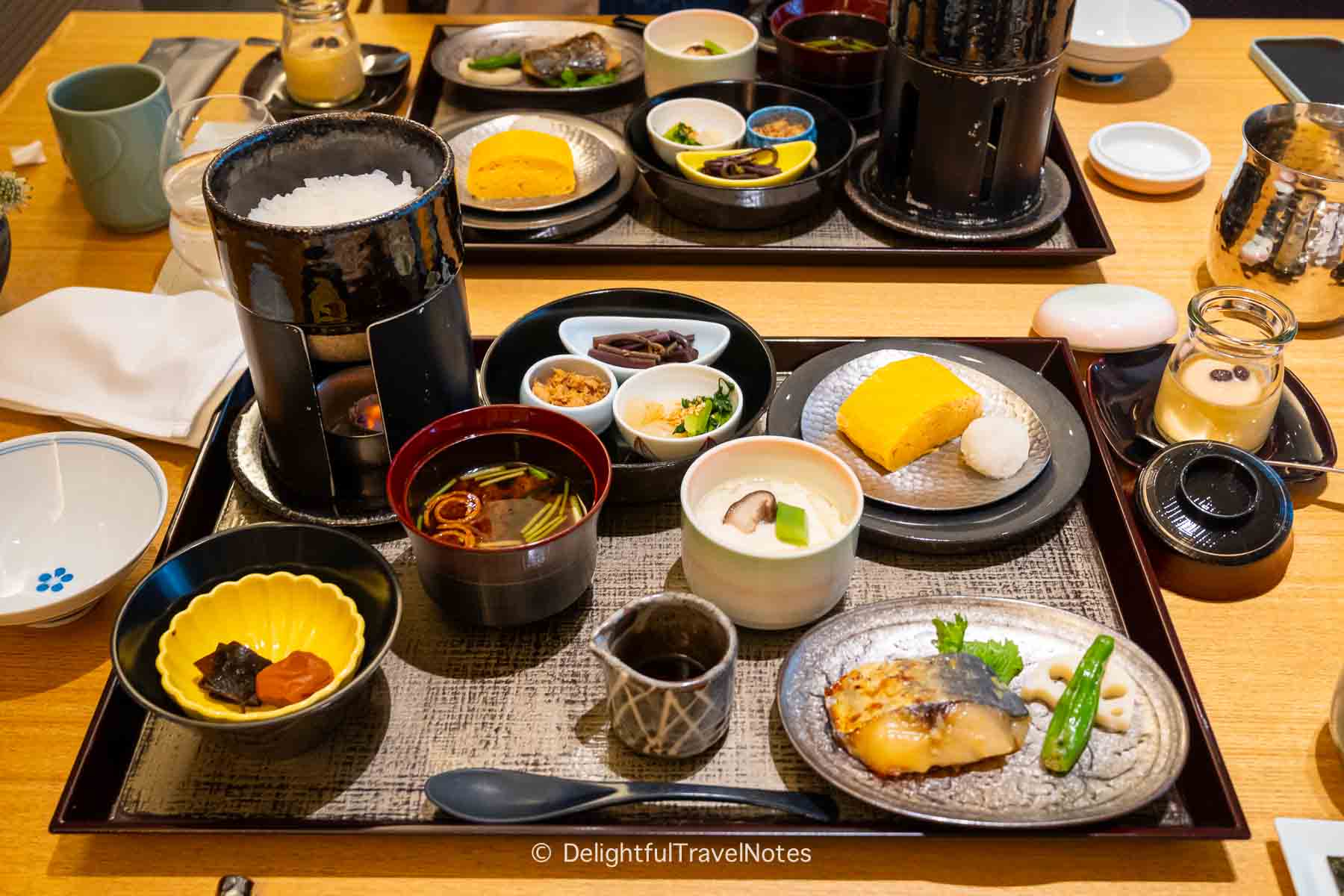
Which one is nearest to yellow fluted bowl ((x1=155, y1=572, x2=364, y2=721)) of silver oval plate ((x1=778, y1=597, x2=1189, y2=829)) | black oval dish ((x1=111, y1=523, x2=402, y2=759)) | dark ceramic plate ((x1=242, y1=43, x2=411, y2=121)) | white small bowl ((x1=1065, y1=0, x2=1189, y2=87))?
black oval dish ((x1=111, y1=523, x2=402, y2=759))

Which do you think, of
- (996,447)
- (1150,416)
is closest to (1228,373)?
(1150,416)

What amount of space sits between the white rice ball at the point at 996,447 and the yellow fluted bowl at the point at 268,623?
0.72 m

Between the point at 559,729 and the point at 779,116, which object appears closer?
the point at 559,729

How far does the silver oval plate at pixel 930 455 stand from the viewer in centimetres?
132

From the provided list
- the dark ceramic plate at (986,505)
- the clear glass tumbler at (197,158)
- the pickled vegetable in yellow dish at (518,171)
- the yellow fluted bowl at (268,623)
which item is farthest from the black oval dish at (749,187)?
the yellow fluted bowl at (268,623)

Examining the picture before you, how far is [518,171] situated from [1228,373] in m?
1.13

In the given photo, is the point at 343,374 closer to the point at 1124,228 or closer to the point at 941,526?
the point at 941,526

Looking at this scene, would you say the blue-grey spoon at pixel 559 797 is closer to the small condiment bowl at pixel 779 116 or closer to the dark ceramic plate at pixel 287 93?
the small condiment bowl at pixel 779 116

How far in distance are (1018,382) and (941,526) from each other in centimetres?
28

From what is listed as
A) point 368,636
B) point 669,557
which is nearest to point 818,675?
point 669,557

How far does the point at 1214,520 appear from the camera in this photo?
128cm

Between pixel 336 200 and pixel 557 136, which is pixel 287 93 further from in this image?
pixel 336 200

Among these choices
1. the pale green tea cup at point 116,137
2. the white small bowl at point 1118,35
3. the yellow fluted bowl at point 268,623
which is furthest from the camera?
the white small bowl at point 1118,35

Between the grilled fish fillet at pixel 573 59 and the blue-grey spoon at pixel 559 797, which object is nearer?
the blue-grey spoon at pixel 559 797
